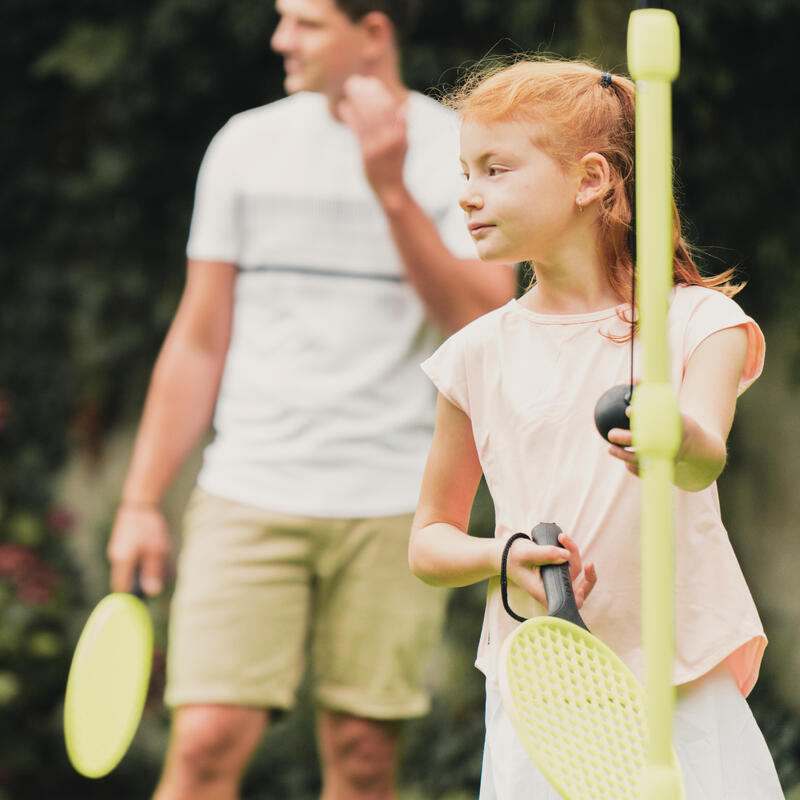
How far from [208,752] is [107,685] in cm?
22

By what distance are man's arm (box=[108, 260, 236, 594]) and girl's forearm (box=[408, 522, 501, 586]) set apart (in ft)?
3.53

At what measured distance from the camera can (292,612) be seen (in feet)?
8.21

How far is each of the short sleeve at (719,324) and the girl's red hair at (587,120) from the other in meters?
0.08

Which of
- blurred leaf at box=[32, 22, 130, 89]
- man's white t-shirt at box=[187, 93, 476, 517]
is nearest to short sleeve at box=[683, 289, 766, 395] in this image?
man's white t-shirt at box=[187, 93, 476, 517]

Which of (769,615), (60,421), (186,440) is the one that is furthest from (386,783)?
(60,421)

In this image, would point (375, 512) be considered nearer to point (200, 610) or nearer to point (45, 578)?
point (200, 610)

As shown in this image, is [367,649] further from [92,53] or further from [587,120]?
[92,53]

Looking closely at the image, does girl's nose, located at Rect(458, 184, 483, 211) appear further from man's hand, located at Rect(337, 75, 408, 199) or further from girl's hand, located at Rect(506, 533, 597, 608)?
man's hand, located at Rect(337, 75, 408, 199)

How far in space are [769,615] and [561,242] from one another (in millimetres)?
2774

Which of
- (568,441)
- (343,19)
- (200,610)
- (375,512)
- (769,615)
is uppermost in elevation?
(343,19)

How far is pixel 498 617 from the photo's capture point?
1.56 meters

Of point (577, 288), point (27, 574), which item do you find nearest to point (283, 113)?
point (577, 288)

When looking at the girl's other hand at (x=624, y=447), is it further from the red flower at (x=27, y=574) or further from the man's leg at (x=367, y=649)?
the red flower at (x=27, y=574)

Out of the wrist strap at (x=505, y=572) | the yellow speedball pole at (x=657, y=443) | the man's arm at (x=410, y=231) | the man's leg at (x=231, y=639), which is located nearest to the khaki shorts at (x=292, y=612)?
the man's leg at (x=231, y=639)
